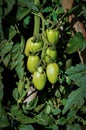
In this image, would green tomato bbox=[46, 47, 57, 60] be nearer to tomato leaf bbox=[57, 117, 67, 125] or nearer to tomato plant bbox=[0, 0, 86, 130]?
tomato plant bbox=[0, 0, 86, 130]

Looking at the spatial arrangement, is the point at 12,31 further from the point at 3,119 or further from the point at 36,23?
the point at 3,119

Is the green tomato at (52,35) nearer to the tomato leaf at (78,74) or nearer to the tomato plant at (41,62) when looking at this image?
the tomato plant at (41,62)

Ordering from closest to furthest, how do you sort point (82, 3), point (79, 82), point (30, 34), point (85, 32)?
point (79, 82), point (82, 3), point (85, 32), point (30, 34)

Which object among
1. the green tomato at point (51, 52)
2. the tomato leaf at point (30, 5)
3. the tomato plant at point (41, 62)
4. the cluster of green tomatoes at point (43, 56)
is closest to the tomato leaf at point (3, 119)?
the tomato plant at point (41, 62)

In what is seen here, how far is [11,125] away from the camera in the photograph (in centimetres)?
144

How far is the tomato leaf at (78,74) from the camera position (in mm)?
1306

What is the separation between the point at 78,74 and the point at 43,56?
166 millimetres

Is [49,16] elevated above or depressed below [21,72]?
above

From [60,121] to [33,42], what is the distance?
354 millimetres

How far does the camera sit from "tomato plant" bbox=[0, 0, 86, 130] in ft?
4.52

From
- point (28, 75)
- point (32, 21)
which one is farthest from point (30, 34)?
point (28, 75)

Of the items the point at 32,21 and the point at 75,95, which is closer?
the point at 75,95

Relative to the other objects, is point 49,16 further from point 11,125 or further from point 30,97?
point 11,125

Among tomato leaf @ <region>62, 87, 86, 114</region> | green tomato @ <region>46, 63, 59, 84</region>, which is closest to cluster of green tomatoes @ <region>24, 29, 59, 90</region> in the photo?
green tomato @ <region>46, 63, 59, 84</region>
